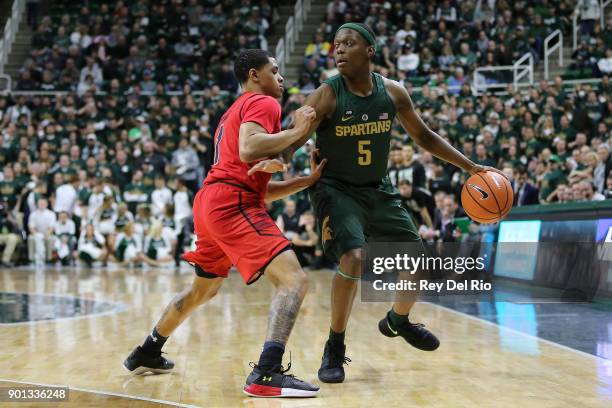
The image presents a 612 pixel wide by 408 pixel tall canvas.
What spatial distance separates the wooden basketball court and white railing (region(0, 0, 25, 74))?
615 inches

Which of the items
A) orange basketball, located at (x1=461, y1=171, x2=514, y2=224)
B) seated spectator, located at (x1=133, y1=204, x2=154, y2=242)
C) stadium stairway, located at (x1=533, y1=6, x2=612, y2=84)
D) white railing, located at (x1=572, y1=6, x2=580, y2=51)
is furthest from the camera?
white railing, located at (x1=572, y1=6, x2=580, y2=51)

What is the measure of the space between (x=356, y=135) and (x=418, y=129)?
1.76 ft

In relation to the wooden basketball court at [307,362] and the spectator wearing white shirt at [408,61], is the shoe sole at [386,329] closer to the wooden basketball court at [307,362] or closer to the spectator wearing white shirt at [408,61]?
the wooden basketball court at [307,362]

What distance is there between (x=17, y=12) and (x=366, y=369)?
2186cm

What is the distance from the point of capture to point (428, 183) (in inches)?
523

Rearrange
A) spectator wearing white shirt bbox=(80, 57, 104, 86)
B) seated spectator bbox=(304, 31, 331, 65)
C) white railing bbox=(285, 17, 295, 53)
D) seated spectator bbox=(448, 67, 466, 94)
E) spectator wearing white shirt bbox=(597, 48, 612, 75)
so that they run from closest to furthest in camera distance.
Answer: spectator wearing white shirt bbox=(597, 48, 612, 75) < seated spectator bbox=(448, 67, 466, 94) < seated spectator bbox=(304, 31, 331, 65) < spectator wearing white shirt bbox=(80, 57, 104, 86) < white railing bbox=(285, 17, 295, 53)

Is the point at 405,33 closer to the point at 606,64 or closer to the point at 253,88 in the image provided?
the point at 606,64

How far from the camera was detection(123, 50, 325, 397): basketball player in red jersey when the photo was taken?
4.41m

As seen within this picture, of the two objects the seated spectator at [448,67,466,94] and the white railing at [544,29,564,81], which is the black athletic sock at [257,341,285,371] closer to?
the seated spectator at [448,67,466,94]

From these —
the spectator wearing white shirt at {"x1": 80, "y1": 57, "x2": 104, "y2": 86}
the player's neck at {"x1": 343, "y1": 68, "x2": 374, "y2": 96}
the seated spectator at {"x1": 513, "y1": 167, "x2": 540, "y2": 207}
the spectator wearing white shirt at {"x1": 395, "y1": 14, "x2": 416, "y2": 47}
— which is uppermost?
the spectator wearing white shirt at {"x1": 395, "y1": 14, "x2": 416, "y2": 47}

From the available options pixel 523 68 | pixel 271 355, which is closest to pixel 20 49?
pixel 523 68

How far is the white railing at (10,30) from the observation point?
74.7 ft

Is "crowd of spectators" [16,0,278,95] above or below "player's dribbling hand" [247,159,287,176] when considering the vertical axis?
above

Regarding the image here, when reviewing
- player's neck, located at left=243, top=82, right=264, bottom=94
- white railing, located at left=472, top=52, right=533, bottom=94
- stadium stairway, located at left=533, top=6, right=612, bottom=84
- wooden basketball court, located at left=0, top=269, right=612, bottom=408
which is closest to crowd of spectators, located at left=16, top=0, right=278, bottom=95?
white railing, located at left=472, top=52, right=533, bottom=94
